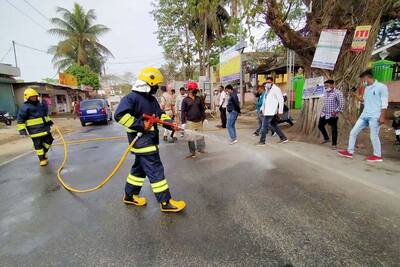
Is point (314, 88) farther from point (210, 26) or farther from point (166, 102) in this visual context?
point (210, 26)

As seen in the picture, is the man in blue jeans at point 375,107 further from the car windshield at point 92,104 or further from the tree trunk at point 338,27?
the car windshield at point 92,104

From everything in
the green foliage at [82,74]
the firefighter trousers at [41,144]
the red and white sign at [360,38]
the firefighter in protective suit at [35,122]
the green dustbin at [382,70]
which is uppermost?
the green foliage at [82,74]

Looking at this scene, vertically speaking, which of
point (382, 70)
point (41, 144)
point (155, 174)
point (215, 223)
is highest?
point (382, 70)

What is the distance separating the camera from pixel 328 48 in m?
7.49

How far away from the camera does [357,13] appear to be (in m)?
7.48

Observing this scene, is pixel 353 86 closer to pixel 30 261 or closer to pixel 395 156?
pixel 395 156

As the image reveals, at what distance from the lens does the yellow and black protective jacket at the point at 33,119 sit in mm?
6223

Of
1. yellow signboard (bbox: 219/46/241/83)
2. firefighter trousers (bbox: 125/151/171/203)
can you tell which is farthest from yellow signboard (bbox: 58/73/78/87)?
firefighter trousers (bbox: 125/151/171/203)

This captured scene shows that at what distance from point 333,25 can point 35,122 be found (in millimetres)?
8152

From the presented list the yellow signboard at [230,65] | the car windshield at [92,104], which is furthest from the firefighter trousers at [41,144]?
the yellow signboard at [230,65]

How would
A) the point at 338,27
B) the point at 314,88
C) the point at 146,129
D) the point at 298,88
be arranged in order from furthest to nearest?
the point at 298,88 → the point at 314,88 → the point at 338,27 → the point at 146,129

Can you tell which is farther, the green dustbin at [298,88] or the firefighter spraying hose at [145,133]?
the green dustbin at [298,88]

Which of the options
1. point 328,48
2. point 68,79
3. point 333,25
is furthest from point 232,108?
point 68,79

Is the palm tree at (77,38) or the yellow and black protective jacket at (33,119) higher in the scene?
the palm tree at (77,38)
